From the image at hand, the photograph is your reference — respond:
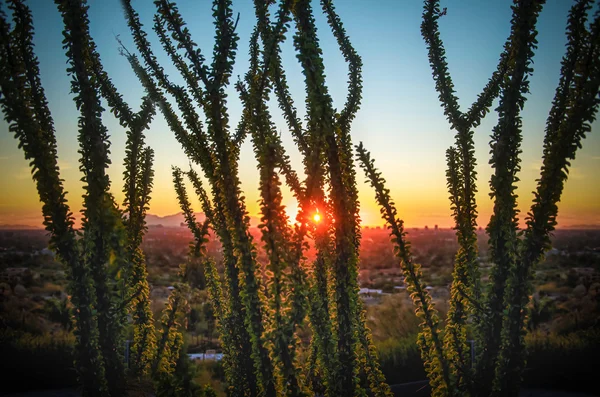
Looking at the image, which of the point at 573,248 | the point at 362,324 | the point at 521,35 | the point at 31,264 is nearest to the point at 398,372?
the point at 362,324

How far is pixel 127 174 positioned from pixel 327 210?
2207 mm

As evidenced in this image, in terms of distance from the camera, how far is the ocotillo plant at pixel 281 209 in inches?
98.8

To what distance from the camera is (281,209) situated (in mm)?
2434

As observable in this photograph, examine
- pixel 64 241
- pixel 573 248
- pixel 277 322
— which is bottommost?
pixel 573 248

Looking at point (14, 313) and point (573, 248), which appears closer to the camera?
point (14, 313)

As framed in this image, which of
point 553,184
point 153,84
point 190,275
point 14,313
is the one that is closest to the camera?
point 553,184

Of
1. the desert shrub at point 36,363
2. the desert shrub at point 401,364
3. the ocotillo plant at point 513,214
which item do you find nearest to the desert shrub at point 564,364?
the desert shrub at point 401,364

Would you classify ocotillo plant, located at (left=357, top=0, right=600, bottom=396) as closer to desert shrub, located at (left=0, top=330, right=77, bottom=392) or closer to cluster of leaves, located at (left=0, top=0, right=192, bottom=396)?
cluster of leaves, located at (left=0, top=0, right=192, bottom=396)

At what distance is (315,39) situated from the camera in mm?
2736

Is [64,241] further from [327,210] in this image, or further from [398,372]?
[398,372]

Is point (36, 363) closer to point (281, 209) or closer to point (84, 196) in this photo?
point (84, 196)

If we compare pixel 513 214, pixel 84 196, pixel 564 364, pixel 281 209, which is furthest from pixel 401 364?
pixel 84 196

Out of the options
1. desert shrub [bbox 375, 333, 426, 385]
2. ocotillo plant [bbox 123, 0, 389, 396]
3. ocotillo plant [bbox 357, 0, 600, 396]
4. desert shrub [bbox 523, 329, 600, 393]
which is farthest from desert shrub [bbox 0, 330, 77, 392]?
desert shrub [bbox 523, 329, 600, 393]

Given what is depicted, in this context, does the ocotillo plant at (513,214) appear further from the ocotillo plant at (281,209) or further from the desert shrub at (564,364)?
the desert shrub at (564,364)
